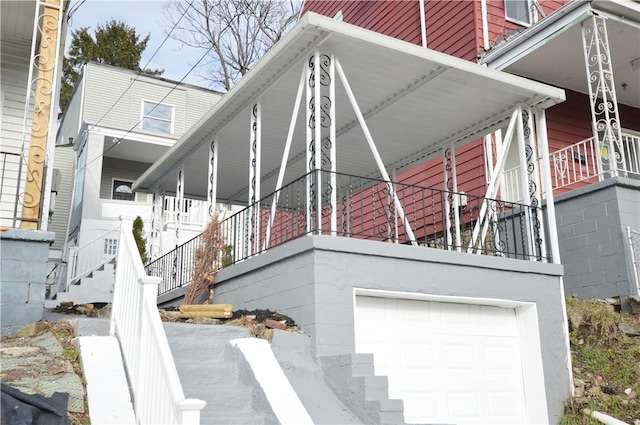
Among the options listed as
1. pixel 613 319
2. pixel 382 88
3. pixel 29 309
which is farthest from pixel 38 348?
pixel 613 319

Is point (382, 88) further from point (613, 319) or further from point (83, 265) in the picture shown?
point (83, 265)

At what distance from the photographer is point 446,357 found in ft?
22.7

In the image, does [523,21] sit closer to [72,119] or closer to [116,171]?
[116,171]

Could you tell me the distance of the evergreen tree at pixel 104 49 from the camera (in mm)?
29312

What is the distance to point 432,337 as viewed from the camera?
695cm

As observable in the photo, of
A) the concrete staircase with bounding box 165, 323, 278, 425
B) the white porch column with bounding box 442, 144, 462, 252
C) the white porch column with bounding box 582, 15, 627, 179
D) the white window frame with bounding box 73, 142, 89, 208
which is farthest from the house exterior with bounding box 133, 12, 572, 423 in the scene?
the white window frame with bounding box 73, 142, 89, 208

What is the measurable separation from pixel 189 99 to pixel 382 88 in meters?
16.2

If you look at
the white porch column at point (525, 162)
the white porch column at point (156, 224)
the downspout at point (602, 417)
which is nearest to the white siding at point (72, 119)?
the white porch column at point (156, 224)

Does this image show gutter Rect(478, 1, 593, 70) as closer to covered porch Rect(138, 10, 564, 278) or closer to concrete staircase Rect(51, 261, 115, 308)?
covered porch Rect(138, 10, 564, 278)

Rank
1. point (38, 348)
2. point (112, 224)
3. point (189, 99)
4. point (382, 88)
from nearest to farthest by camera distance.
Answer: point (38, 348) < point (382, 88) < point (112, 224) < point (189, 99)

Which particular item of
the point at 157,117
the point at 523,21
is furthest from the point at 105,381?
the point at 157,117

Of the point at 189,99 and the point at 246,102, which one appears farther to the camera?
the point at 189,99

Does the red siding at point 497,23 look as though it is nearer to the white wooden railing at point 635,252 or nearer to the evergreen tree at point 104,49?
the white wooden railing at point 635,252

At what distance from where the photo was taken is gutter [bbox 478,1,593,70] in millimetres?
10055
